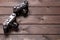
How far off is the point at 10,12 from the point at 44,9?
13.3 inches

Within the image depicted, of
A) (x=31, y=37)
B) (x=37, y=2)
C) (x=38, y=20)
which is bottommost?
(x=31, y=37)

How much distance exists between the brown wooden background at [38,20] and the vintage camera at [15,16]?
0.05 m

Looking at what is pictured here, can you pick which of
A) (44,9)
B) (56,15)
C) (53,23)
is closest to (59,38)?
(53,23)

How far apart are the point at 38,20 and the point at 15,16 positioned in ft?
0.71

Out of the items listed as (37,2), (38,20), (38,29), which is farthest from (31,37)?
(37,2)

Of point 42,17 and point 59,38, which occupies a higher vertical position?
point 42,17

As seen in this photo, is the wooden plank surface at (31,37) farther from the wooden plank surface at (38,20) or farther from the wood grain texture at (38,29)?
the wooden plank surface at (38,20)

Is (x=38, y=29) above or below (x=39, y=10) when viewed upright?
below

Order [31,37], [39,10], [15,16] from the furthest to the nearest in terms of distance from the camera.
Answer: [39,10], [15,16], [31,37]

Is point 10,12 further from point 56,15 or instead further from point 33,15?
point 56,15

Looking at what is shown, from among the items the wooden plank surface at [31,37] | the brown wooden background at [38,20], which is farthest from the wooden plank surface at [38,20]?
the wooden plank surface at [31,37]

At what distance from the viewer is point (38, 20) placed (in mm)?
1517

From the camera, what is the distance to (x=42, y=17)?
154 cm

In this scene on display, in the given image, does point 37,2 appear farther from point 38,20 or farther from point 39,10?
point 38,20
